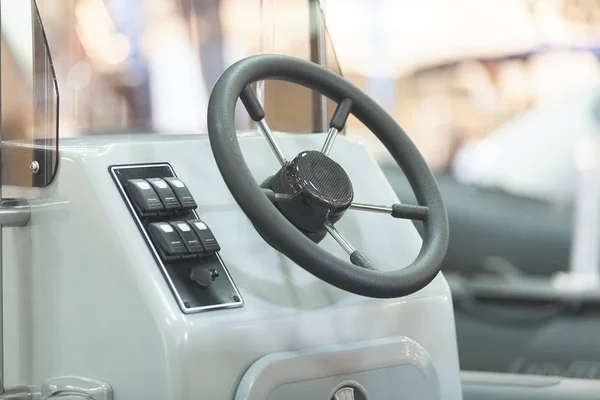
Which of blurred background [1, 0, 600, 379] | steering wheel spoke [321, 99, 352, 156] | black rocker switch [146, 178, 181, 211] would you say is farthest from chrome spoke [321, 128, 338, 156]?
blurred background [1, 0, 600, 379]

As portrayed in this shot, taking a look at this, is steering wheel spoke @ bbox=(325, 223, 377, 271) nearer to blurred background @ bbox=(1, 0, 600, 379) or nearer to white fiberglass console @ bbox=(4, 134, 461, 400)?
white fiberglass console @ bbox=(4, 134, 461, 400)

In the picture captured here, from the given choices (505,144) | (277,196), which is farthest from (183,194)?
(505,144)

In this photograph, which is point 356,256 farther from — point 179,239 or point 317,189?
point 179,239

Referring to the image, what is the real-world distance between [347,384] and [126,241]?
340mm

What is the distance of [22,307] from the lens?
1.20 m

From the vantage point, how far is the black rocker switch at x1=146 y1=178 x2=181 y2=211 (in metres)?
1.09

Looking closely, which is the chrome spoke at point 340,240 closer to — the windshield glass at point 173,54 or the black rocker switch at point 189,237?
the black rocker switch at point 189,237

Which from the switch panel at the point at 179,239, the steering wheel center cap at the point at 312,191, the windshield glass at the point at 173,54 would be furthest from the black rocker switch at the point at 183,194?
the windshield glass at the point at 173,54

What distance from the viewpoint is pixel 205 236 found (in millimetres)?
1083

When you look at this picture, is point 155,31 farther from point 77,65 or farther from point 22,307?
point 22,307

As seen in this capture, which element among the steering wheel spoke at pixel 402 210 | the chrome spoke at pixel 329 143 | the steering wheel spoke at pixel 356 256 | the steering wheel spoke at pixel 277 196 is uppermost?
the chrome spoke at pixel 329 143

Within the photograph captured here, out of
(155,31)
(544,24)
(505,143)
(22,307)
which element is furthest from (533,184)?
(22,307)

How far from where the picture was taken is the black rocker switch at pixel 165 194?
109 centimetres

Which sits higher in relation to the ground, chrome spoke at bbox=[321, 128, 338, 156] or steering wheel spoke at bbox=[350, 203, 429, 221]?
chrome spoke at bbox=[321, 128, 338, 156]
